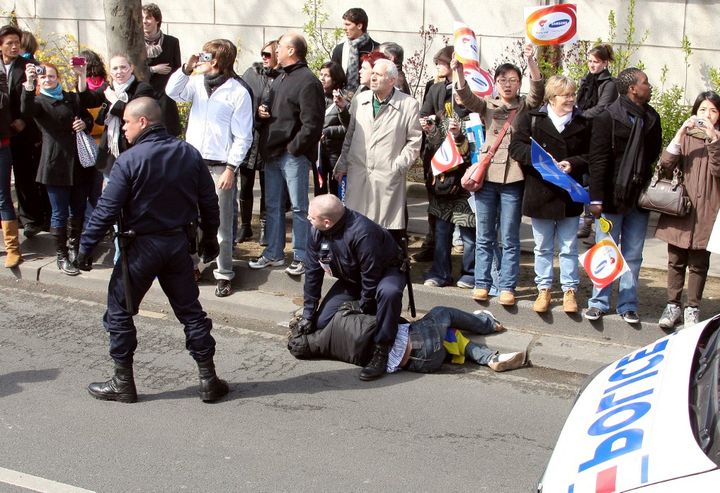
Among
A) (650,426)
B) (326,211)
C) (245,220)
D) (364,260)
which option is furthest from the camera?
(245,220)

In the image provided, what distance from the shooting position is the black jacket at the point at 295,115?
793 centimetres

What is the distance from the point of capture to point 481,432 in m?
5.73

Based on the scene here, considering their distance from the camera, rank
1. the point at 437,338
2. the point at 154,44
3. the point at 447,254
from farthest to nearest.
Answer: the point at 154,44 → the point at 447,254 → the point at 437,338

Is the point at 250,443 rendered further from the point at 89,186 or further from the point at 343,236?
the point at 89,186

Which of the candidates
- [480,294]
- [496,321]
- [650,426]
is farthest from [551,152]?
[650,426]

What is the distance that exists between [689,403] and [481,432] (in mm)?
2035

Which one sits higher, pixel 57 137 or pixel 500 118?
pixel 500 118

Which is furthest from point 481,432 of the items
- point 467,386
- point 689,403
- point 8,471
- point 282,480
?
point 8,471

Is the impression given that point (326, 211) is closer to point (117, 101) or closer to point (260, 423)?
point (260, 423)

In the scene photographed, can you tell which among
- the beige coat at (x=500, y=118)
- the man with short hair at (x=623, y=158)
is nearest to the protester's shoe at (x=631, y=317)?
the man with short hair at (x=623, y=158)

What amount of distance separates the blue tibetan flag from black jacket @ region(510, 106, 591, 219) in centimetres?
6

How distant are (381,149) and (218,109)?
130cm

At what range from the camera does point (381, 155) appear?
25.6 ft

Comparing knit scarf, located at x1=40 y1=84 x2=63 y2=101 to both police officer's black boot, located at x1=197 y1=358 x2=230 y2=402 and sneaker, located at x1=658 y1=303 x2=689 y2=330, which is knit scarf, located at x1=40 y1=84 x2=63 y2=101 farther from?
sneaker, located at x1=658 y1=303 x2=689 y2=330
